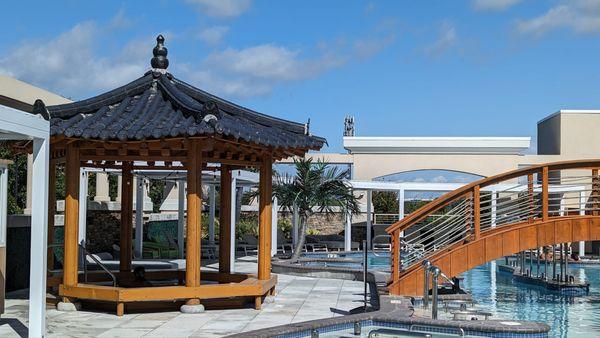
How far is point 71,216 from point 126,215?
2.65m

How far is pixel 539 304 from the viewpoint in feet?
52.6

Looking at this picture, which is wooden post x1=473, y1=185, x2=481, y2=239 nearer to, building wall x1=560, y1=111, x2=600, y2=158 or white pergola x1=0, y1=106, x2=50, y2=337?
white pergola x1=0, y1=106, x2=50, y2=337

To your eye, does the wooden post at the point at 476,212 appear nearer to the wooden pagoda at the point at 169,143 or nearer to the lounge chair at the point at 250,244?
the wooden pagoda at the point at 169,143

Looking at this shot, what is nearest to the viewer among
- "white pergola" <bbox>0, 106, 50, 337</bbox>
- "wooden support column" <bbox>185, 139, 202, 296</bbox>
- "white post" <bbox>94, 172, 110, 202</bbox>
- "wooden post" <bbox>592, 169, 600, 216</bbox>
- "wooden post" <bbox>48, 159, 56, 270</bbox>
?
"white pergola" <bbox>0, 106, 50, 337</bbox>

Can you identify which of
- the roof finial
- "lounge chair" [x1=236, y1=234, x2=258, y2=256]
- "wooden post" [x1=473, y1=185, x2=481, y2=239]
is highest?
the roof finial

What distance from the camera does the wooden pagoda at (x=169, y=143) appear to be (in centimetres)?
1073

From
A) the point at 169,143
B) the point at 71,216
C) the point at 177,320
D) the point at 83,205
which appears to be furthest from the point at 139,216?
the point at 177,320

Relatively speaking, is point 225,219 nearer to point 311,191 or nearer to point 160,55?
point 160,55

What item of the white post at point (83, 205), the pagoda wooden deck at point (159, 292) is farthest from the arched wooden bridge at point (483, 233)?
the white post at point (83, 205)

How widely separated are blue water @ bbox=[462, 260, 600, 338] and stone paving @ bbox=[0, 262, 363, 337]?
3.00 meters

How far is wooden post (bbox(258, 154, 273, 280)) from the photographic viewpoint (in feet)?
41.8

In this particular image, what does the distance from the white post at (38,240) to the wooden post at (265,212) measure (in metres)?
4.50

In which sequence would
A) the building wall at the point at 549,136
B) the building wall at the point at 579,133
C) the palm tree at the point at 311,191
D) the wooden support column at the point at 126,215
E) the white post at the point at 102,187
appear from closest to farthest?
the wooden support column at the point at 126,215, the palm tree at the point at 311,191, the white post at the point at 102,187, the building wall at the point at 579,133, the building wall at the point at 549,136

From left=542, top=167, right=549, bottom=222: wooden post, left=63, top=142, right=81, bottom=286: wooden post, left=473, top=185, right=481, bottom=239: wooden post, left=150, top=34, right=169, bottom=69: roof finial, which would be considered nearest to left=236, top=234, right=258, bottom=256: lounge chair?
left=473, top=185, right=481, bottom=239: wooden post
